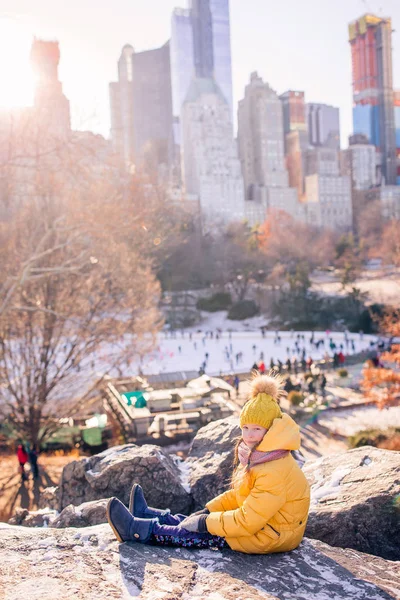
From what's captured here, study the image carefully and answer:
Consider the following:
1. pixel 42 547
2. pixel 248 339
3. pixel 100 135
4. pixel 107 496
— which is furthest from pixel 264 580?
pixel 248 339

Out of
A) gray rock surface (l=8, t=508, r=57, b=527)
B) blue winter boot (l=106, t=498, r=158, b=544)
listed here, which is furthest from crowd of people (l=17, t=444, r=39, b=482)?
blue winter boot (l=106, t=498, r=158, b=544)

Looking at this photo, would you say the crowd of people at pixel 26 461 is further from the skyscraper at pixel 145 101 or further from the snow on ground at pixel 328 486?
the skyscraper at pixel 145 101

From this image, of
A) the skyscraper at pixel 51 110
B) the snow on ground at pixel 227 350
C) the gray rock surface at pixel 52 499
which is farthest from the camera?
the snow on ground at pixel 227 350

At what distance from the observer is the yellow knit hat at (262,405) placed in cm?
279

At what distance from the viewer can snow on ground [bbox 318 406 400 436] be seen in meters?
13.7

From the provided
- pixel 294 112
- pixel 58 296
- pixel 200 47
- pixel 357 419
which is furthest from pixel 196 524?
pixel 294 112

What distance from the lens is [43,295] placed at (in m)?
13.0

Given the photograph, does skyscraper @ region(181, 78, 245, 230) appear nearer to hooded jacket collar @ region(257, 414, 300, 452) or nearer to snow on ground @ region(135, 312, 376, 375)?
snow on ground @ region(135, 312, 376, 375)

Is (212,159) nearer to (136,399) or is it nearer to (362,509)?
(136,399)

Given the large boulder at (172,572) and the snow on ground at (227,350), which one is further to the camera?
the snow on ground at (227,350)

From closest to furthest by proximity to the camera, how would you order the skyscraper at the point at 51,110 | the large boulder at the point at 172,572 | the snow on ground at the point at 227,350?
the large boulder at the point at 172,572
the skyscraper at the point at 51,110
the snow on ground at the point at 227,350

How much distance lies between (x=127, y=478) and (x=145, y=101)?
93.5 m

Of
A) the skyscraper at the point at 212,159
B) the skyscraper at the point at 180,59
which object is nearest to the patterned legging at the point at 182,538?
the skyscraper at the point at 212,159

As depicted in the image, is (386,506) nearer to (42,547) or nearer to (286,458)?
(286,458)
